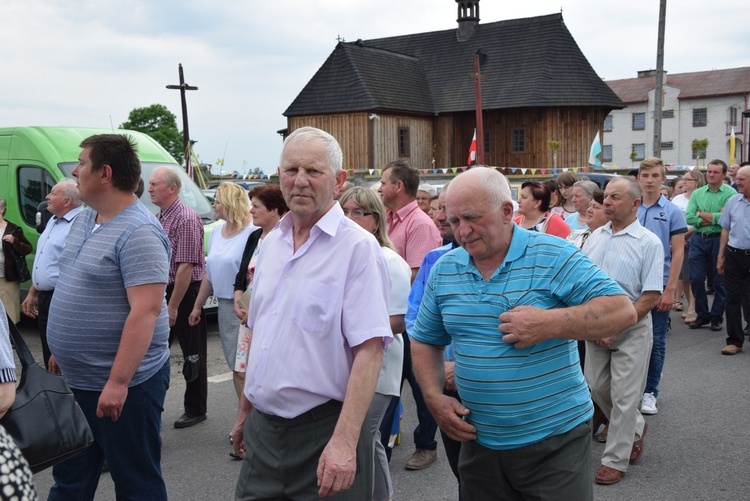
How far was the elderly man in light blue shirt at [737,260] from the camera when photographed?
896cm

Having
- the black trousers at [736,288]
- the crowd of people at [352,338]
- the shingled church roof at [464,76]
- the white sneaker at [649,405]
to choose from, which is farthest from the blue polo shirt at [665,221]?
the shingled church roof at [464,76]

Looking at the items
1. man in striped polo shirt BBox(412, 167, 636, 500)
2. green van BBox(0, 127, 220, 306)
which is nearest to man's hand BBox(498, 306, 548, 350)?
man in striped polo shirt BBox(412, 167, 636, 500)

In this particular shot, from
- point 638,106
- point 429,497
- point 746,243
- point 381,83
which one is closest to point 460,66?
point 381,83

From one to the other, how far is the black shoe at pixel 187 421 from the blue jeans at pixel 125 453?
265 centimetres

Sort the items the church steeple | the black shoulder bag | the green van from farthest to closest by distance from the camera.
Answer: the church steeple < the green van < the black shoulder bag

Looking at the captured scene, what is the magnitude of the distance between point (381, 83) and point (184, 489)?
4212 cm

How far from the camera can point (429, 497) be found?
16.1 feet

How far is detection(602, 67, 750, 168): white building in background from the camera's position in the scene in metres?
74.1

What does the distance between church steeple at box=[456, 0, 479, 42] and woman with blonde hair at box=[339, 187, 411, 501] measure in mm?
48377

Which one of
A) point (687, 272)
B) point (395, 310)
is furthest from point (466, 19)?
point (395, 310)

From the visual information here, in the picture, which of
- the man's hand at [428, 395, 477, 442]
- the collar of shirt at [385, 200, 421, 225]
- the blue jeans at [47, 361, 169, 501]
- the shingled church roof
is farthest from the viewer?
the shingled church roof

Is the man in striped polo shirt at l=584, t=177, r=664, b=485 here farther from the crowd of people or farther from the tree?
the tree

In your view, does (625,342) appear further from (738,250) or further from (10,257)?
(10,257)

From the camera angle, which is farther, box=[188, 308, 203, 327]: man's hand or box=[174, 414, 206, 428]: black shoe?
box=[174, 414, 206, 428]: black shoe
